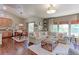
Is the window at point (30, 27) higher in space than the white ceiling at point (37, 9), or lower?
lower

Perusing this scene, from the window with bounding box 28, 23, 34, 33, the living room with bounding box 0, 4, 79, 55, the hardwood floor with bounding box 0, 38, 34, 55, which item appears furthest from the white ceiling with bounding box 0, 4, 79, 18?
the hardwood floor with bounding box 0, 38, 34, 55

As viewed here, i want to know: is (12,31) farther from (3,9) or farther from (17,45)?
(3,9)

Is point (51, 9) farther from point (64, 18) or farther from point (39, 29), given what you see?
point (39, 29)

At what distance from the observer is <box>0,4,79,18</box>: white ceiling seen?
1635 millimetres

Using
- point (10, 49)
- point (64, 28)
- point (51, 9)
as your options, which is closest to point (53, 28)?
point (64, 28)

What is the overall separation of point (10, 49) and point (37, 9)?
75cm

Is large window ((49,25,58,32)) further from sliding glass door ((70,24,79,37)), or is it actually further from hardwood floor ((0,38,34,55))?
hardwood floor ((0,38,34,55))

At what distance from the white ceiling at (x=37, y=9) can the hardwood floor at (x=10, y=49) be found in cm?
46

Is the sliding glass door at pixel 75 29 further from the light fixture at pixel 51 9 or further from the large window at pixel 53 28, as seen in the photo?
the light fixture at pixel 51 9

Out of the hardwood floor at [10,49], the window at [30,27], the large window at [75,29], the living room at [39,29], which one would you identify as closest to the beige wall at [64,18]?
the living room at [39,29]

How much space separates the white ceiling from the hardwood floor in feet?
1.50

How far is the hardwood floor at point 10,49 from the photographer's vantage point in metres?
1.66

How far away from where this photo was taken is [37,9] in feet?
5.59
